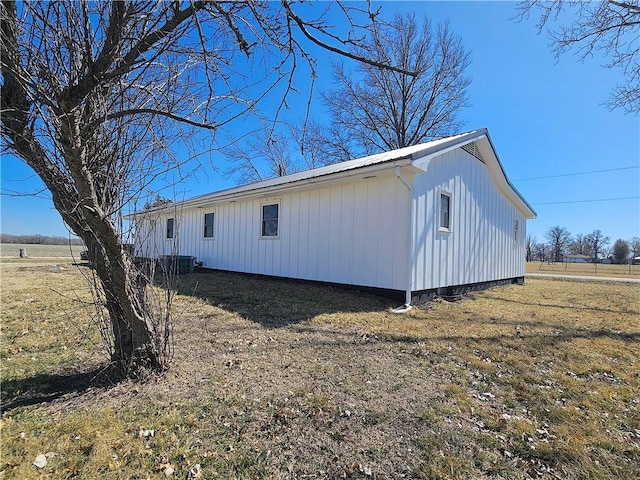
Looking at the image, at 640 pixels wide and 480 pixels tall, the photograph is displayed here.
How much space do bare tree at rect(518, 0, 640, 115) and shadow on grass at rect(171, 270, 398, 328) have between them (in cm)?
924

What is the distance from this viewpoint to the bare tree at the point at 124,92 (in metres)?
2.26

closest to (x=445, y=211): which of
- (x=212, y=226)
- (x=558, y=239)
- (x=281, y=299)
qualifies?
(x=281, y=299)

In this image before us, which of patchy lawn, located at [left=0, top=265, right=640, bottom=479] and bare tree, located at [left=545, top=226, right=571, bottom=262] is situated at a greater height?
bare tree, located at [left=545, top=226, right=571, bottom=262]

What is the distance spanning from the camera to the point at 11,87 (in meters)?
2.45

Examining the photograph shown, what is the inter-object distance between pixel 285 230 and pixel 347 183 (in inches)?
98.7

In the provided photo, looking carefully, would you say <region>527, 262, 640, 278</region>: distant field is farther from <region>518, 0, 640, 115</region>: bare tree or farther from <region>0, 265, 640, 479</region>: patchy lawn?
<region>0, 265, 640, 479</region>: patchy lawn

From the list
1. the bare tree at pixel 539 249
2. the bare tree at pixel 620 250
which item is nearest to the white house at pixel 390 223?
the bare tree at pixel 539 249

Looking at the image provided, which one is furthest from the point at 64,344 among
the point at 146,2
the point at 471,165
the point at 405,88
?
the point at 405,88

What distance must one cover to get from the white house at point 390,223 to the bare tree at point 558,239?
62292mm

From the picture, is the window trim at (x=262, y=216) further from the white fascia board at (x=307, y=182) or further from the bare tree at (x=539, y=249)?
the bare tree at (x=539, y=249)

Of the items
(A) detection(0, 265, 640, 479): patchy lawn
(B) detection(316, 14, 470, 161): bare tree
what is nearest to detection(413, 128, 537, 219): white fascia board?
(A) detection(0, 265, 640, 479): patchy lawn

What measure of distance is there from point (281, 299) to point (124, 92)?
16.4 feet

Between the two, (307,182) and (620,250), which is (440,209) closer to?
(307,182)

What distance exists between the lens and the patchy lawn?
1993mm
